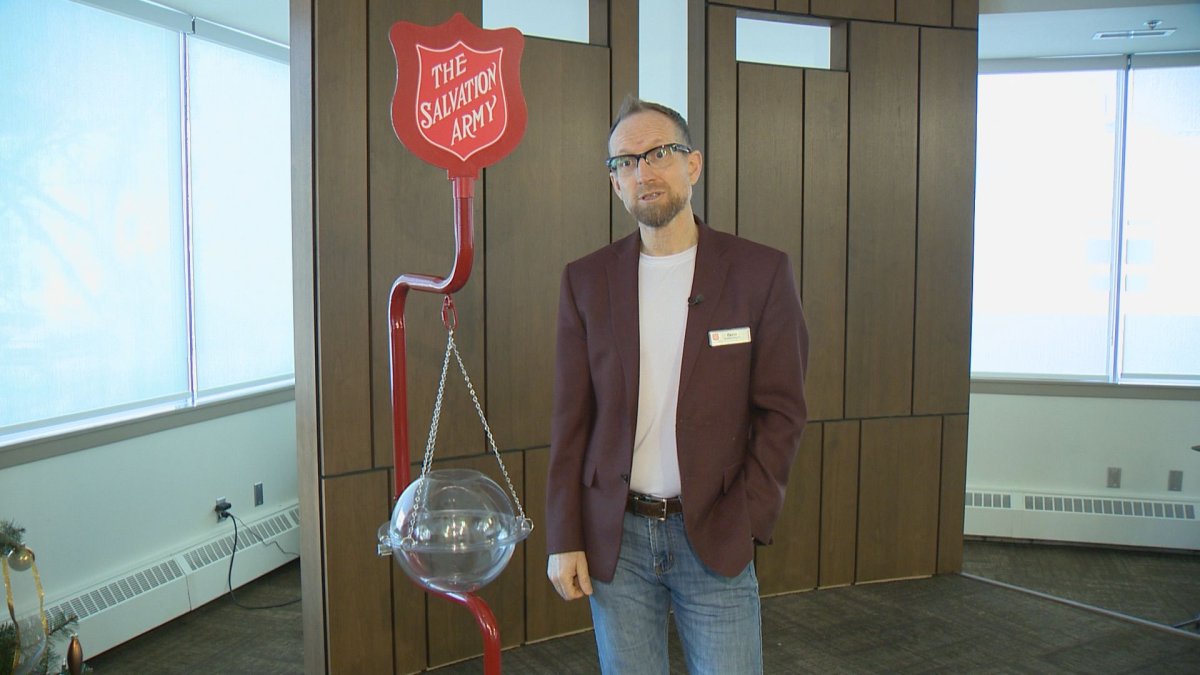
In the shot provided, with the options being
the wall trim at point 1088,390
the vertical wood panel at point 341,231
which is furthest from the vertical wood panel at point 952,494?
the vertical wood panel at point 341,231

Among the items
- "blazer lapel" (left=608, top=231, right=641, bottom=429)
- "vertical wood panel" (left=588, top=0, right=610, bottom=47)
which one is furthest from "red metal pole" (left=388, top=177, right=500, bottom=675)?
"vertical wood panel" (left=588, top=0, right=610, bottom=47)

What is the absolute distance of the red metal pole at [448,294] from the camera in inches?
69.7

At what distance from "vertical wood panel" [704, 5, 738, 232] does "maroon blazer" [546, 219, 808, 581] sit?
1.88 m

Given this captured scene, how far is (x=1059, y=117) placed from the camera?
491 cm

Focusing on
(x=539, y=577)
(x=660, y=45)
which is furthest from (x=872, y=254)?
(x=539, y=577)

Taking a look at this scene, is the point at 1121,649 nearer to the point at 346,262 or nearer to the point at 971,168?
the point at 971,168

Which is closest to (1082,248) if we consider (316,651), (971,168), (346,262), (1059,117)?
(1059,117)

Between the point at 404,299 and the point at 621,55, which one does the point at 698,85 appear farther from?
the point at 404,299

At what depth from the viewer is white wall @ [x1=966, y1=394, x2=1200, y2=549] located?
15.7 ft

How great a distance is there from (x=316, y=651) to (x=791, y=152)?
263 centimetres

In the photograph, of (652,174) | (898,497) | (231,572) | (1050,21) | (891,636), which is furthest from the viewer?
(1050,21)

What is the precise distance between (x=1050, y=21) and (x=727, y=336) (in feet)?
11.8

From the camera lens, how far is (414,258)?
3.00 meters

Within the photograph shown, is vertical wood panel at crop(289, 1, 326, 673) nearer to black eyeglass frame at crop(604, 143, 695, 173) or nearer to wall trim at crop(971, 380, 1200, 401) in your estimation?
black eyeglass frame at crop(604, 143, 695, 173)
